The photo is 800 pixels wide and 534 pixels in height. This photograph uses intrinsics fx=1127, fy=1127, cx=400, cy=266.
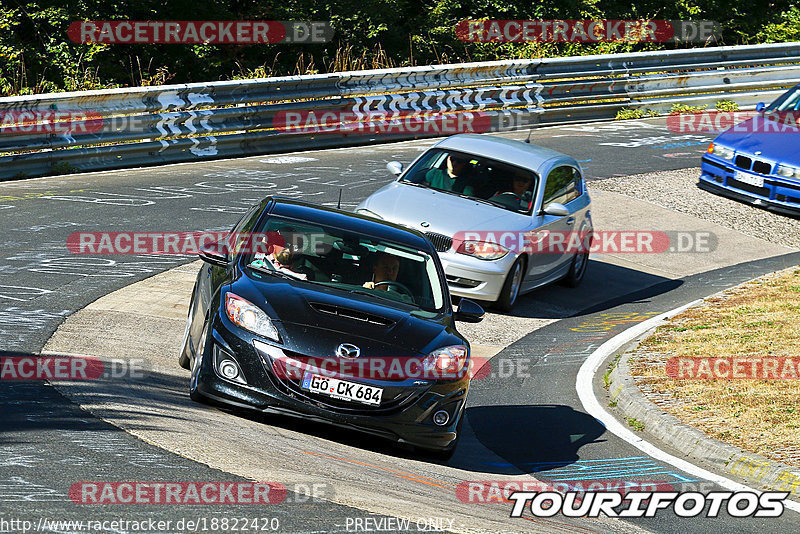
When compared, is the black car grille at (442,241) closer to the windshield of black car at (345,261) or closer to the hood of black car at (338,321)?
the windshield of black car at (345,261)

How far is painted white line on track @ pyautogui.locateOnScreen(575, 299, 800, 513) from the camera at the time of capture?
818 cm

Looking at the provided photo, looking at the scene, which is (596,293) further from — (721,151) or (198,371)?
(198,371)

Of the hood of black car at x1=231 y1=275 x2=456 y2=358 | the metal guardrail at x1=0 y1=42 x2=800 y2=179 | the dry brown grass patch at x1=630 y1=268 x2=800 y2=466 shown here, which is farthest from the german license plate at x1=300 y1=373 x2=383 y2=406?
the metal guardrail at x1=0 y1=42 x2=800 y2=179

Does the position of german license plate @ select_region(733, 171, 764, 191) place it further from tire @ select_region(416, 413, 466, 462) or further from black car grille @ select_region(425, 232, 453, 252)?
tire @ select_region(416, 413, 466, 462)

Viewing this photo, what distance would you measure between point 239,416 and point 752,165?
516 inches

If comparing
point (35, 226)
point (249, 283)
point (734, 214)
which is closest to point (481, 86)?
point (734, 214)

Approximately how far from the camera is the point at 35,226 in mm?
13648

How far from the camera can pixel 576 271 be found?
14484 millimetres

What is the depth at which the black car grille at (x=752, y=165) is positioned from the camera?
1823 cm

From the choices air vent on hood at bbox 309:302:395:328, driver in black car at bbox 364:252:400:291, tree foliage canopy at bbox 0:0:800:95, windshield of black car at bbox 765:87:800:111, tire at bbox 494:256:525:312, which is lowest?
tire at bbox 494:256:525:312

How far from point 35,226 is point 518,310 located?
5.91 metres

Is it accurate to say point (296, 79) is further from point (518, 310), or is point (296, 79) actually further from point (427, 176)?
point (518, 310)

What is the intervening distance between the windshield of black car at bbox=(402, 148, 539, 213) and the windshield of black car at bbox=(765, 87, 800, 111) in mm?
8421

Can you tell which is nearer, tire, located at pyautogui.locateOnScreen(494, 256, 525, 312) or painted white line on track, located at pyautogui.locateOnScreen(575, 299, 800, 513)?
painted white line on track, located at pyautogui.locateOnScreen(575, 299, 800, 513)
